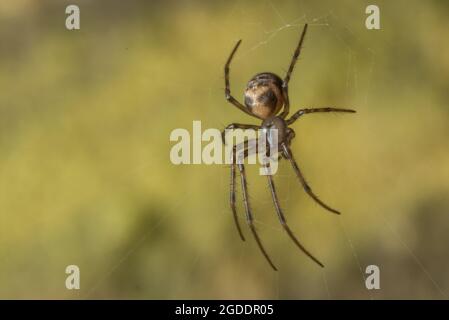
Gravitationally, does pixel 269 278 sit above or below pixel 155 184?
below

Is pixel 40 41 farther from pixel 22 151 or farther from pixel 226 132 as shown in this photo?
pixel 226 132

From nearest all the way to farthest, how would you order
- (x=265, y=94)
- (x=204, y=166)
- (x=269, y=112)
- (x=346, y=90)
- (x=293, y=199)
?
(x=265, y=94), (x=269, y=112), (x=293, y=199), (x=346, y=90), (x=204, y=166)

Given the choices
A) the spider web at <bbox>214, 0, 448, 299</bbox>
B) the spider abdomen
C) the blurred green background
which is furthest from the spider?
the blurred green background

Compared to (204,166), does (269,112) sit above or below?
above

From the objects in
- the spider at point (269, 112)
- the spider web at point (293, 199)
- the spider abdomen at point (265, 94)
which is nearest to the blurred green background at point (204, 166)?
the spider web at point (293, 199)

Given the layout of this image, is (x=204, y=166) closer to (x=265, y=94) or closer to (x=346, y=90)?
(x=346, y=90)

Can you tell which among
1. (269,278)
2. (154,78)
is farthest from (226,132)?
(154,78)

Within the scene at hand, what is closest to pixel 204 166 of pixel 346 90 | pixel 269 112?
pixel 346 90
